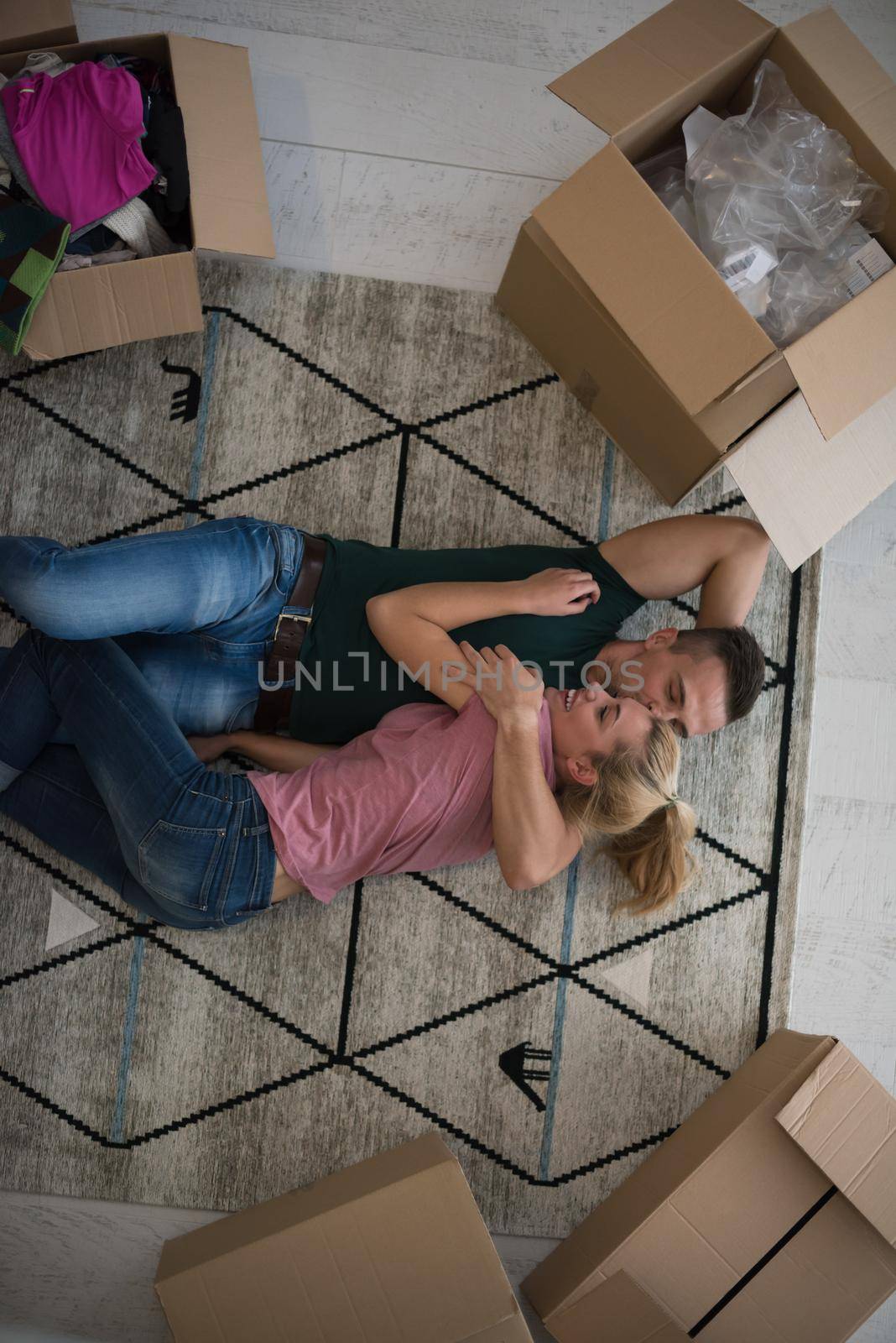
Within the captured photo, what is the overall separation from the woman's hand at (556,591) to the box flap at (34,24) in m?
1.24

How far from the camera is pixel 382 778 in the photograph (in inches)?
57.7

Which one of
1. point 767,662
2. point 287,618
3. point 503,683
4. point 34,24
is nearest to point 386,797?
point 503,683

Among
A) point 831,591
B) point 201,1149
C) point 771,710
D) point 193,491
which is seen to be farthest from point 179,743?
point 831,591

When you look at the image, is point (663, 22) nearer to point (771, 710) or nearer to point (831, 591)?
point (831, 591)

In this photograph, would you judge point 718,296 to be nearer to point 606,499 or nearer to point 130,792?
point 606,499

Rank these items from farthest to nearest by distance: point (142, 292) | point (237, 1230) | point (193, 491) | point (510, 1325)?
1. point (193, 491)
2. point (142, 292)
3. point (237, 1230)
4. point (510, 1325)

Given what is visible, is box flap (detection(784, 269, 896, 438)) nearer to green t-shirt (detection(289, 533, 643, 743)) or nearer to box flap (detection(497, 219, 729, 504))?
box flap (detection(497, 219, 729, 504))

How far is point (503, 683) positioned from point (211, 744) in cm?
55

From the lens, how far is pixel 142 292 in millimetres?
1624

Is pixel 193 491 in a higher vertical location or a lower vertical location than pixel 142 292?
lower

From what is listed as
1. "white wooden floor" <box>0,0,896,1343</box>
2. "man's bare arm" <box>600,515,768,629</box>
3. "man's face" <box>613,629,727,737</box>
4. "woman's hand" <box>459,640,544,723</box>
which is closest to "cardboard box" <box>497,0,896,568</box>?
"man's bare arm" <box>600,515,768,629</box>

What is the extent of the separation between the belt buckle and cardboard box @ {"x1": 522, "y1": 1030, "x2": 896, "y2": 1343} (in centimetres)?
106

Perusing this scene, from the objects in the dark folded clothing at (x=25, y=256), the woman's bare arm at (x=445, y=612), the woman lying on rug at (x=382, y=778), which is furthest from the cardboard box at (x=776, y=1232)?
the dark folded clothing at (x=25, y=256)

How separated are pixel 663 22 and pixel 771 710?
46.4 inches
